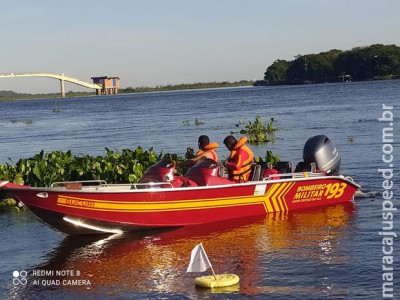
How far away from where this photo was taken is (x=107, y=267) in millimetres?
11922

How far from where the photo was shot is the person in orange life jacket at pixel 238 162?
582 inches

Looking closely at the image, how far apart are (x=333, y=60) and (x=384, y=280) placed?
550 ft

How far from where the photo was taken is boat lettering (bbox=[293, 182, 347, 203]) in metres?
15.5

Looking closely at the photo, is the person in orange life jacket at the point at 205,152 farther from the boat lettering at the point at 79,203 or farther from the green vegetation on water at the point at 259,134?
the green vegetation on water at the point at 259,134

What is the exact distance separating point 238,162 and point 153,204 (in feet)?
7.12

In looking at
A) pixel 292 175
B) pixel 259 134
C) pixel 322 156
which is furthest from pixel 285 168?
pixel 259 134

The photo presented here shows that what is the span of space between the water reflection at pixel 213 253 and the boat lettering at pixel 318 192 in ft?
1.16

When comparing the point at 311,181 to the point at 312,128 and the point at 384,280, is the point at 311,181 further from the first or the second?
the point at 312,128

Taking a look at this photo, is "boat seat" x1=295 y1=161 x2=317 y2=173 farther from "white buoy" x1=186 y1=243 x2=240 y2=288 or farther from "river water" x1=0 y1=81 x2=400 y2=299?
"white buoy" x1=186 y1=243 x2=240 y2=288

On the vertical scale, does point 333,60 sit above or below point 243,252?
above

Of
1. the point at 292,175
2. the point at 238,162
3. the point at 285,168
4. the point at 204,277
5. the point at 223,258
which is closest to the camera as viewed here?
the point at 204,277

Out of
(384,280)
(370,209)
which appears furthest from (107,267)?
(370,209)

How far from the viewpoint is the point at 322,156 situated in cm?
1609

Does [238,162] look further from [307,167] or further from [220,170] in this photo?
[307,167]
